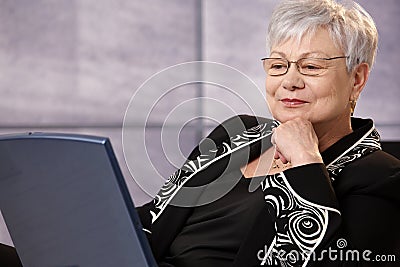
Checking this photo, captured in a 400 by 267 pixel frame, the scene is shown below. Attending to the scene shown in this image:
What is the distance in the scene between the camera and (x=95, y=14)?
2.90m

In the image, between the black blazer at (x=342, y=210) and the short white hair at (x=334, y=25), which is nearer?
the black blazer at (x=342, y=210)

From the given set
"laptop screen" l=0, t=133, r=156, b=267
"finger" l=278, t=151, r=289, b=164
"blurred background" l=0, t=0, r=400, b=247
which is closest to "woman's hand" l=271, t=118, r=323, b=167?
"finger" l=278, t=151, r=289, b=164

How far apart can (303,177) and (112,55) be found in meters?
1.61

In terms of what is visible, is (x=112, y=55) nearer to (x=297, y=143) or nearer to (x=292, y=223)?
(x=297, y=143)

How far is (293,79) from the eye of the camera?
5.08ft

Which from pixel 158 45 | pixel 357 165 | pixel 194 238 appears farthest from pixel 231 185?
pixel 158 45

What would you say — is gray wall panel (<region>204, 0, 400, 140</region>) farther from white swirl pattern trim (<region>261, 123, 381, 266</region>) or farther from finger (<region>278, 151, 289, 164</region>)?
white swirl pattern trim (<region>261, 123, 381, 266</region>)

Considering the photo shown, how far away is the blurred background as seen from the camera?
2.89 meters

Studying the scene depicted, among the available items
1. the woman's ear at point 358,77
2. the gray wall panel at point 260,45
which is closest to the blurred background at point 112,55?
the gray wall panel at point 260,45

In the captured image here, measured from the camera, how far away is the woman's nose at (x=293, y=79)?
155 cm

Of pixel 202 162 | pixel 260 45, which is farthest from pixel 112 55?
pixel 202 162

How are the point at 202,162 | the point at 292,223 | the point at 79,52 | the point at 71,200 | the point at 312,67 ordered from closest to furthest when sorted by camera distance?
the point at 71,200, the point at 292,223, the point at 312,67, the point at 202,162, the point at 79,52

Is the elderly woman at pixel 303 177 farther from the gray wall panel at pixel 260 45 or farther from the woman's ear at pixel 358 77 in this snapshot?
the gray wall panel at pixel 260 45

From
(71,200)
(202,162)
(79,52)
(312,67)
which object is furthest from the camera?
(79,52)
